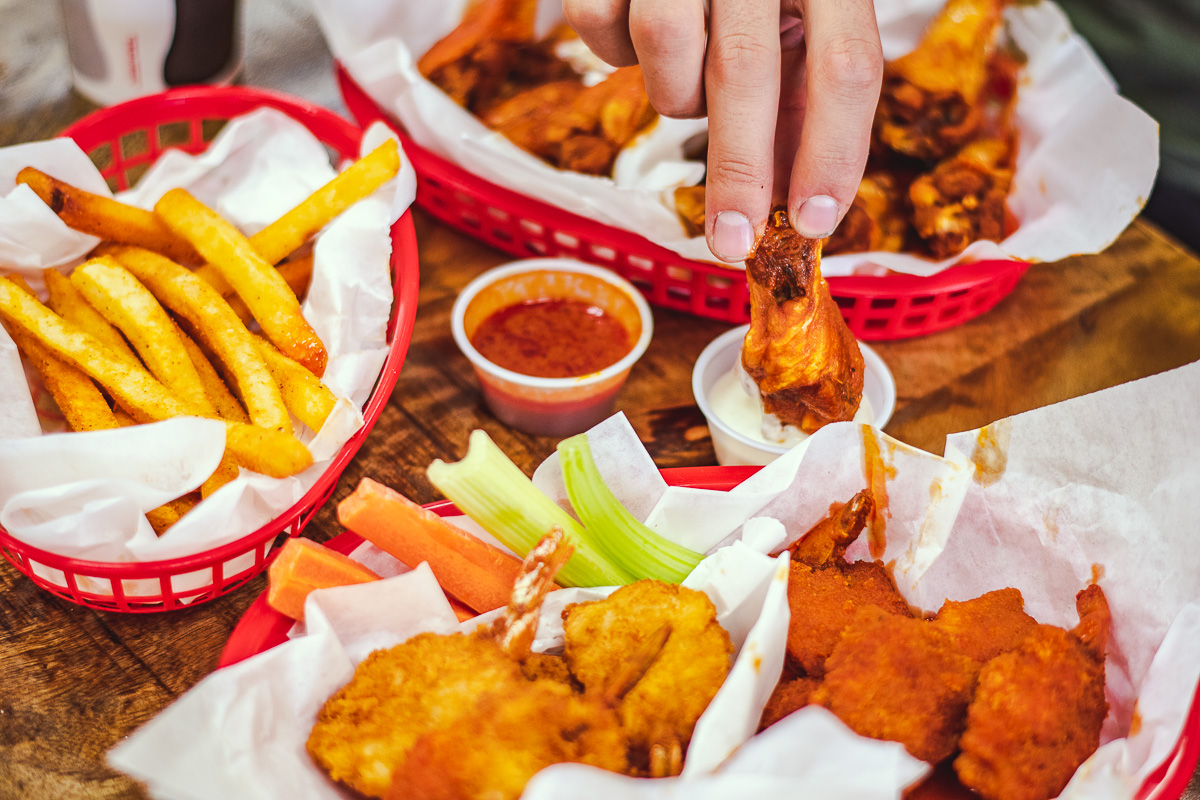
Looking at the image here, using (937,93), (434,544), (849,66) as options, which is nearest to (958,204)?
(937,93)

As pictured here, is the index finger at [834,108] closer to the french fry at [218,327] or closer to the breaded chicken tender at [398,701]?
the breaded chicken tender at [398,701]

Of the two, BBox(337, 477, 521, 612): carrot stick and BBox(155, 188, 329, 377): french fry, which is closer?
BBox(337, 477, 521, 612): carrot stick

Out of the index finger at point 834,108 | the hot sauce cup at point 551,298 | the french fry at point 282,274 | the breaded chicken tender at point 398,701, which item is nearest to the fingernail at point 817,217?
the index finger at point 834,108

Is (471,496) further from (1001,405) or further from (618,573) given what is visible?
(1001,405)

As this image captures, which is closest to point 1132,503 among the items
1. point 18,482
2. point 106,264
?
point 18,482

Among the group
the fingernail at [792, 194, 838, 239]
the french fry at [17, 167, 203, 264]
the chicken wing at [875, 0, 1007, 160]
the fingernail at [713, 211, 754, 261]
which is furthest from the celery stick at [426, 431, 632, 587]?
the chicken wing at [875, 0, 1007, 160]

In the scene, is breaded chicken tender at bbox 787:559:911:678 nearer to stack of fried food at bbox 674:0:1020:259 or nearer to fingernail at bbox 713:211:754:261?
fingernail at bbox 713:211:754:261
